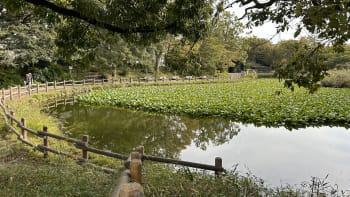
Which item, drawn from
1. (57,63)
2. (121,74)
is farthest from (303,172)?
(121,74)

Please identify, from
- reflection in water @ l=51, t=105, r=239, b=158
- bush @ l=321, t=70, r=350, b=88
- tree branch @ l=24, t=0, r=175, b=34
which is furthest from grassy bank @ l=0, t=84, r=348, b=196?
bush @ l=321, t=70, r=350, b=88

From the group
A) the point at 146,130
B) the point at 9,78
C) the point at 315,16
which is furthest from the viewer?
the point at 9,78

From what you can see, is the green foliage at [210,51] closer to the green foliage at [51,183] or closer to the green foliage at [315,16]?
the green foliage at [315,16]

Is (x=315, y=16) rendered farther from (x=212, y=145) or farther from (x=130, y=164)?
(x=212, y=145)

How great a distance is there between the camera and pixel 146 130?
13234mm

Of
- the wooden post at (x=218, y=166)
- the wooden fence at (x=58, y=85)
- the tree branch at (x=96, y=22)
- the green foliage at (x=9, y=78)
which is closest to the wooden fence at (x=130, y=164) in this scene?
the wooden post at (x=218, y=166)

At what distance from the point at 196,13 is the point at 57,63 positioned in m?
29.9

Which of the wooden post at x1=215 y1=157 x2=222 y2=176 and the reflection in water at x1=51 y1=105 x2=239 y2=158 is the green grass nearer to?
the reflection in water at x1=51 y1=105 x2=239 y2=158

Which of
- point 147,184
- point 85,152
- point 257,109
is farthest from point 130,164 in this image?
point 257,109

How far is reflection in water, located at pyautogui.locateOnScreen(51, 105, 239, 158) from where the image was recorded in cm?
1084

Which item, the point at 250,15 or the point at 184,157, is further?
the point at 184,157

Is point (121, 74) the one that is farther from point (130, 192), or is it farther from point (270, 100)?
point (130, 192)

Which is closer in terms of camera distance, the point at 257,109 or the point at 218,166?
the point at 218,166

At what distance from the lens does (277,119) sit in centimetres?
1396
